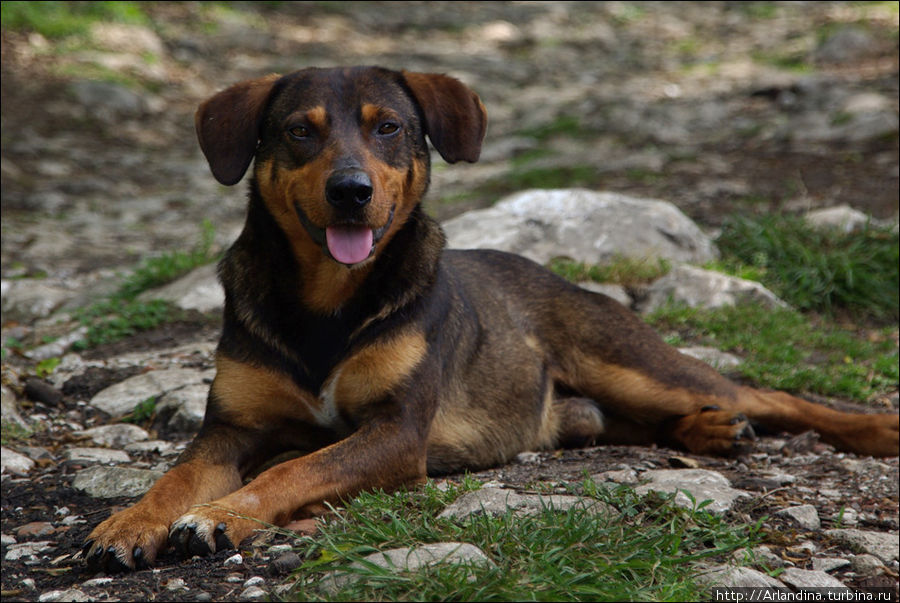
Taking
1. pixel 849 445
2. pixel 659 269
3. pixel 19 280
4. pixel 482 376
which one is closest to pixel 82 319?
pixel 19 280

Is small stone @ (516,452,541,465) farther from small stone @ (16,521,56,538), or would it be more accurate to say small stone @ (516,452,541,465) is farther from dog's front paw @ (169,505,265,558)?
small stone @ (16,521,56,538)

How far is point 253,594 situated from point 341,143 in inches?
82.5

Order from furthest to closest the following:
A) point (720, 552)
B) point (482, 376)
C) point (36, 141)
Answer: point (36, 141), point (482, 376), point (720, 552)

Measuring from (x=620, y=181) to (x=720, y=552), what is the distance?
26.8ft

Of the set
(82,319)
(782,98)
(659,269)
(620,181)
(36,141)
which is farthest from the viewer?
(782,98)

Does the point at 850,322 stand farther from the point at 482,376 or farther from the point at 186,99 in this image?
the point at 186,99

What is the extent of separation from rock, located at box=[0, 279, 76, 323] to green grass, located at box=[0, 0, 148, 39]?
7.69 m

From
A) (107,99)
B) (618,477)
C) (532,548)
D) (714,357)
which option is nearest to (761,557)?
(618,477)

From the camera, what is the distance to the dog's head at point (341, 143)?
14.6 ft

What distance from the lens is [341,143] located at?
15.0 ft

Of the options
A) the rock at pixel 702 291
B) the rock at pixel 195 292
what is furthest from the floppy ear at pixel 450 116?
the rock at pixel 702 291

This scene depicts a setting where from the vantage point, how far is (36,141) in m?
12.4

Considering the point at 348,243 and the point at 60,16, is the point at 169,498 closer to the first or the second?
the point at 348,243

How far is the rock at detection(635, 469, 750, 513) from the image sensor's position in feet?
14.1
